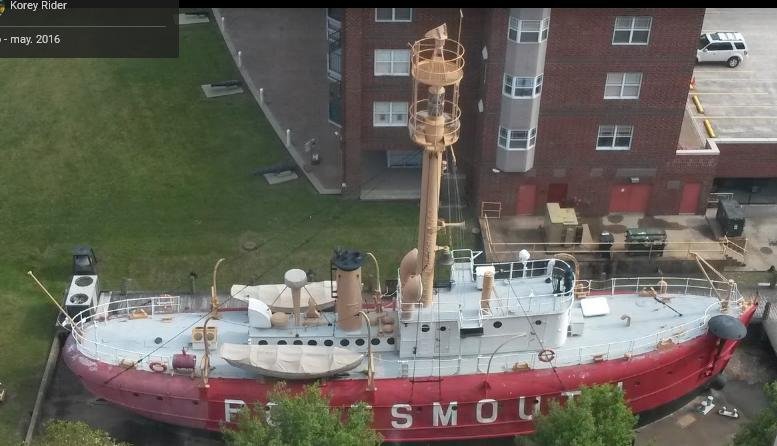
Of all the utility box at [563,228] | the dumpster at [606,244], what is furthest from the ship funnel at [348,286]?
the dumpster at [606,244]

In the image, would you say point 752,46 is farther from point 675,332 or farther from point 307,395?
point 307,395

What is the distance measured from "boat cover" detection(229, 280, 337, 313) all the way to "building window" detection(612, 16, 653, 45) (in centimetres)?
1443

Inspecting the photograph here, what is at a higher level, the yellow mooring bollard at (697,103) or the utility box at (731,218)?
the yellow mooring bollard at (697,103)

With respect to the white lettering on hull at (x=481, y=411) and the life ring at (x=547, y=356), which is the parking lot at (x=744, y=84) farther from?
the white lettering on hull at (x=481, y=411)

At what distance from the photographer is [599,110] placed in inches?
1336

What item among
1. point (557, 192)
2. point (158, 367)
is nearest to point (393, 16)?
point (557, 192)

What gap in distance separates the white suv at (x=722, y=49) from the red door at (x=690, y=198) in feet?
32.1

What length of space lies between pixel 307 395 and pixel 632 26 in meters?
19.0

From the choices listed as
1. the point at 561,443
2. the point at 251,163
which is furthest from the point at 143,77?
the point at 561,443

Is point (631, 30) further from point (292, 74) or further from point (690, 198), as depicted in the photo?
point (292, 74)

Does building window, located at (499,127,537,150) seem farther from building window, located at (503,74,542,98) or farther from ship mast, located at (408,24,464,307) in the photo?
ship mast, located at (408,24,464,307)

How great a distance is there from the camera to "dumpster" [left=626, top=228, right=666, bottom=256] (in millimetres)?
33562

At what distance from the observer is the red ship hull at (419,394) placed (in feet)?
83.4

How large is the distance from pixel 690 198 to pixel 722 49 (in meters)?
10.6
